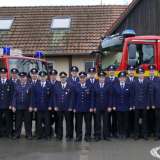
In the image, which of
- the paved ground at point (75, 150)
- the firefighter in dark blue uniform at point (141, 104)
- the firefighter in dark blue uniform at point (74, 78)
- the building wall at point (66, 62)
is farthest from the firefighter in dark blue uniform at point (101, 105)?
the building wall at point (66, 62)

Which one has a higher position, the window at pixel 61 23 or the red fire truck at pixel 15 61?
the window at pixel 61 23

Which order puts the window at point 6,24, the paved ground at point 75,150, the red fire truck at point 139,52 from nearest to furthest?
the paved ground at point 75,150
the red fire truck at point 139,52
the window at point 6,24

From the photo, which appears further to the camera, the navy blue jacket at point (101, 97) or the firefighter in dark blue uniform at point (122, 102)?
the firefighter in dark blue uniform at point (122, 102)

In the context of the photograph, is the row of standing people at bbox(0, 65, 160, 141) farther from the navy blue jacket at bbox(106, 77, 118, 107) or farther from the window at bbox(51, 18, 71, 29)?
the window at bbox(51, 18, 71, 29)

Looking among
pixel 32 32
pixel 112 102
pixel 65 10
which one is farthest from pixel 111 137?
pixel 65 10

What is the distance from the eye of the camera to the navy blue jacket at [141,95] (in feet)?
46.6

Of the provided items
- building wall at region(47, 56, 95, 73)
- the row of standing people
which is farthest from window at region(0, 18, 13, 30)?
the row of standing people

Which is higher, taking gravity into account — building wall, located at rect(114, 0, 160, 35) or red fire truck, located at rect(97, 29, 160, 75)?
building wall, located at rect(114, 0, 160, 35)

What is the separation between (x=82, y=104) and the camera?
→ 14164 millimetres

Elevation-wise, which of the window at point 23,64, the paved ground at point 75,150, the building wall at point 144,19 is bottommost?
the paved ground at point 75,150

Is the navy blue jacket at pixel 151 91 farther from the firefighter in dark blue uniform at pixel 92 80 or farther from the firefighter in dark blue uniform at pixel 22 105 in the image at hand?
the firefighter in dark blue uniform at pixel 22 105

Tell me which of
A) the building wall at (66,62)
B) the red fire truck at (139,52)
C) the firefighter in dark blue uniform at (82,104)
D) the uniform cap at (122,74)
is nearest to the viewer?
the firefighter in dark blue uniform at (82,104)

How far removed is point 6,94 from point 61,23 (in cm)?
2051

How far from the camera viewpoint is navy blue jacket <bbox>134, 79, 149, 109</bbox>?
46.6 feet
